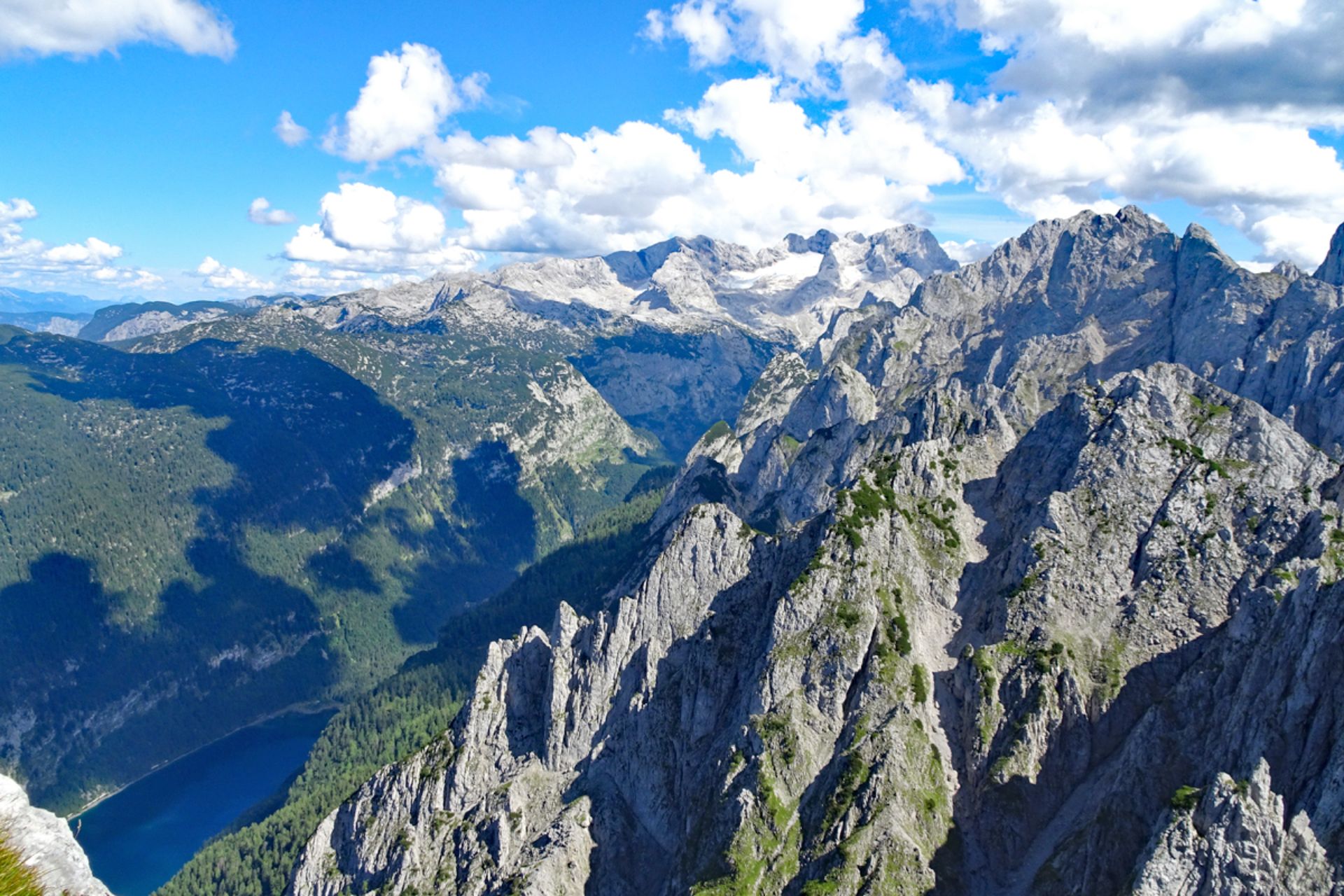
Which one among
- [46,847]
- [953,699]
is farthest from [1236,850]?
[46,847]

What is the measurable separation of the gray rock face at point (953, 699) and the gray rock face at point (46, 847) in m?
61.9

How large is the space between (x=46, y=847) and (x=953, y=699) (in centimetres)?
8286

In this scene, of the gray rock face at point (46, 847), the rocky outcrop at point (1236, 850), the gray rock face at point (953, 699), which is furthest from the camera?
the gray rock face at point (953, 699)

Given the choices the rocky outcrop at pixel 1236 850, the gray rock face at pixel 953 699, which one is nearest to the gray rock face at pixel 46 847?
the rocky outcrop at pixel 1236 850

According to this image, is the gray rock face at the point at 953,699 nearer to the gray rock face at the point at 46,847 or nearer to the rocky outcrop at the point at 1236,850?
the rocky outcrop at the point at 1236,850

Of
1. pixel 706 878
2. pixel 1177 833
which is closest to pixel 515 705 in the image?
pixel 706 878

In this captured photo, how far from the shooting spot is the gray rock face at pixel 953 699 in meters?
64.4

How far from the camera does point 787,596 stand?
3797 inches

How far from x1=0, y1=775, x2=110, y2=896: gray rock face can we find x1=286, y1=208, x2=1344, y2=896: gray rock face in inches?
2435

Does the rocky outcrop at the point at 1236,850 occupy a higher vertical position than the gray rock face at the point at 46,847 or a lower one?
higher

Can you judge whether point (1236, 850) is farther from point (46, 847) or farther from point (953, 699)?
point (46, 847)

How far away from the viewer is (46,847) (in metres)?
21.1

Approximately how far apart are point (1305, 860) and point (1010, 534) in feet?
179

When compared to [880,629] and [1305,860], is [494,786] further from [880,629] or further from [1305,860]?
[1305,860]
